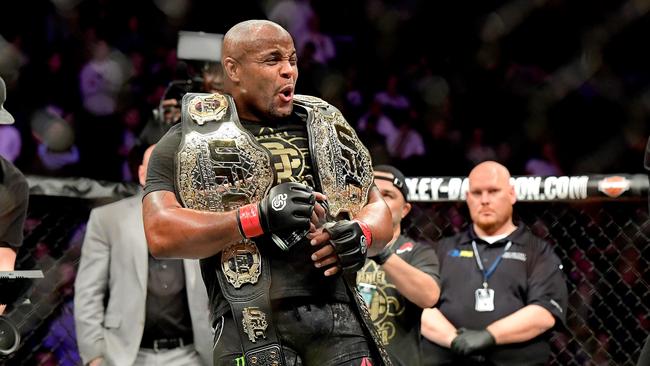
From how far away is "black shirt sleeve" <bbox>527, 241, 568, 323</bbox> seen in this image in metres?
3.07

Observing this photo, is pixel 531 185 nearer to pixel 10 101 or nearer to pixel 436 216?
pixel 436 216

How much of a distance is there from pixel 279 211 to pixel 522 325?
160 cm

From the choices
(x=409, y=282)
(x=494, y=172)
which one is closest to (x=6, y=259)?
(x=409, y=282)

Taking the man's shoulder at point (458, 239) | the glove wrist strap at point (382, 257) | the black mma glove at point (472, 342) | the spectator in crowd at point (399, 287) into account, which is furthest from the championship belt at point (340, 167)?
the man's shoulder at point (458, 239)

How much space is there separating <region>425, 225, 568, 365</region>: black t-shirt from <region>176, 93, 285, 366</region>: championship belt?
1.47 metres


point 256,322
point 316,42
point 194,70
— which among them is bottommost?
point 256,322

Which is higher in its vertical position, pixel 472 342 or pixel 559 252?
pixel 559 252

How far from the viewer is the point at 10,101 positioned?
144 inches

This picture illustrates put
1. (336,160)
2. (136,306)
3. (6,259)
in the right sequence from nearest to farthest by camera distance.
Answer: (336,160) < (6,259) < (136,306)

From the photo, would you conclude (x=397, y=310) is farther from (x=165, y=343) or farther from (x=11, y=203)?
(x=11, y=203)

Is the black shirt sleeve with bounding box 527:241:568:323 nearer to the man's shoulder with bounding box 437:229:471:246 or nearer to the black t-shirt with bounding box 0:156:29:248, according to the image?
the man's shoulder with bounding box 437:229:471:246

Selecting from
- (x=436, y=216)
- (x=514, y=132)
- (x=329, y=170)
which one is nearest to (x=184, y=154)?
(x=329, y=170)

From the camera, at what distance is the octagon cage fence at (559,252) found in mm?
3193

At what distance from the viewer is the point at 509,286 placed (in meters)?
3.12
